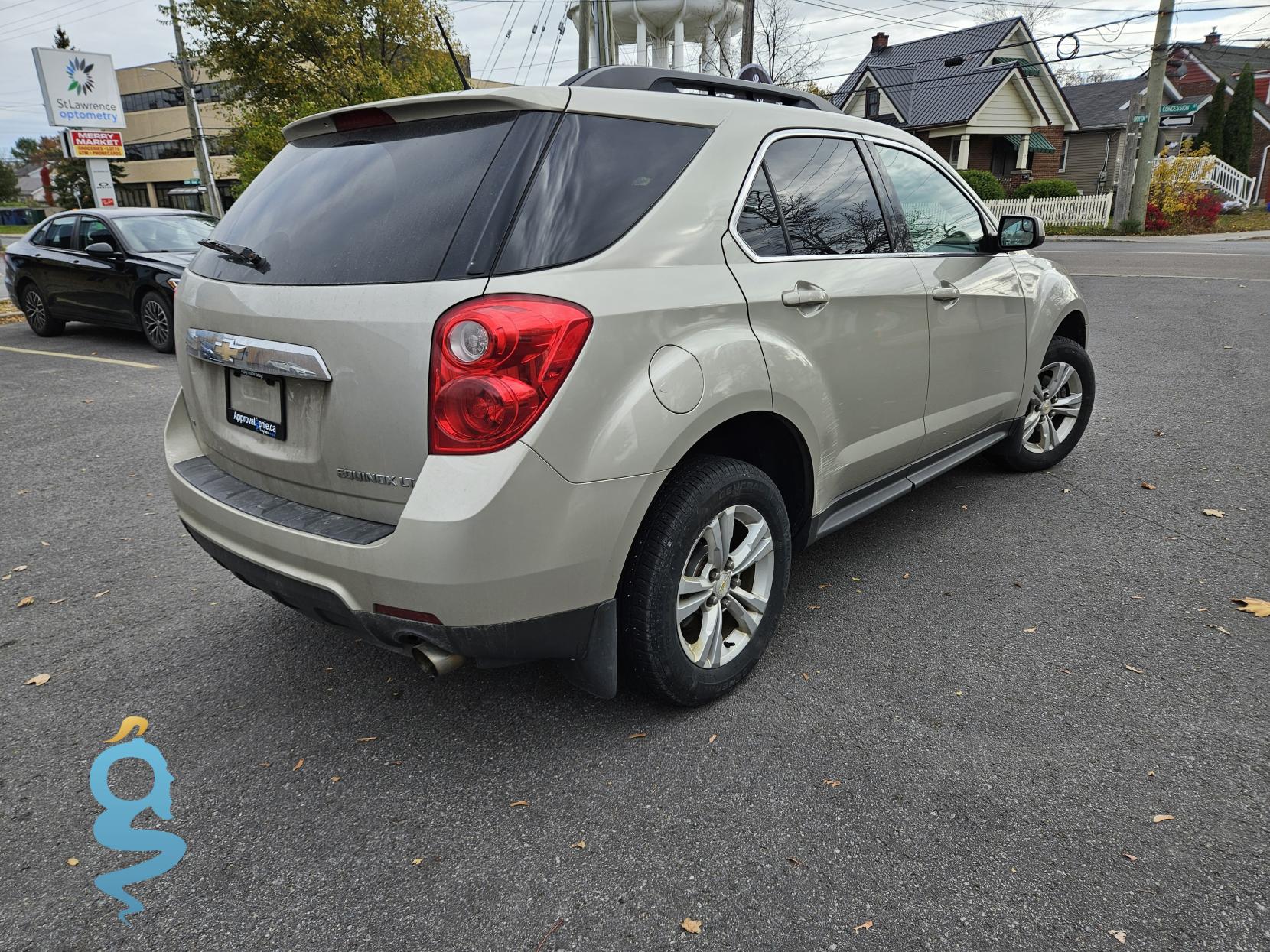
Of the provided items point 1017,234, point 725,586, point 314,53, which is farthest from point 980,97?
point 725,586

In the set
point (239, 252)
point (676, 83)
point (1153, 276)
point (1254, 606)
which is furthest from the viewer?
point (1153, 276)

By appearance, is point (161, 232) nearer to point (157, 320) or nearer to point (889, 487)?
point (157, 320)

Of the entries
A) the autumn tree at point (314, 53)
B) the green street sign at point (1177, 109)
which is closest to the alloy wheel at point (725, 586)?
the autumn tree at point (314, 53)

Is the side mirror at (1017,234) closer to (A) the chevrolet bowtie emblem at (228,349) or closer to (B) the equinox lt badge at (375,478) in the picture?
(B) the equinox lt badge at (375,478)

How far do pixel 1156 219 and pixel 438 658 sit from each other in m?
30.8

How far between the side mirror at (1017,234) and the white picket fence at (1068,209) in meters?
27.4

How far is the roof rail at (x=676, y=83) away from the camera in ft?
9.27

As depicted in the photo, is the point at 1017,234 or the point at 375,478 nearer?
the point at 375,478

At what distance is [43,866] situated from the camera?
224cm

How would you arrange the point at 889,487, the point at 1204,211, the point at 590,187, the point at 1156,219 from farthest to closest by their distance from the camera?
the point at 1204,211 < the point at 1156,219 < the point at 889,487 < the point at 590,187

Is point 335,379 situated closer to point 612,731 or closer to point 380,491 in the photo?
point 380,491

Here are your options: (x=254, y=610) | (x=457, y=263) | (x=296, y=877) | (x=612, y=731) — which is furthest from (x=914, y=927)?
(x=254, y=610)

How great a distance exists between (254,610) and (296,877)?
5.48 ft

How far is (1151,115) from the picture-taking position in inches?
942
